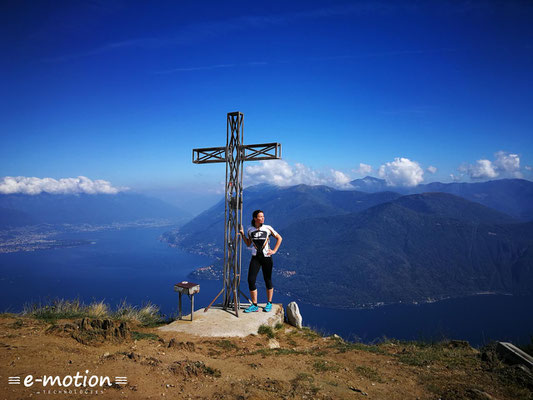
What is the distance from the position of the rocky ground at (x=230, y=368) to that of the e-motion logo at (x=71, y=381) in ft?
0.16

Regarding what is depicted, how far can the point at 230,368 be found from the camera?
5.77m

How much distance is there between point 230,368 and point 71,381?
8.81ft

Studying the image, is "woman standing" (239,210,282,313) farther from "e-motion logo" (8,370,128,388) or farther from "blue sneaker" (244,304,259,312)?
"e-motion logo" (8,370,128,388)

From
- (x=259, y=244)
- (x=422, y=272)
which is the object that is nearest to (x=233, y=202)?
(x=259, y=244)

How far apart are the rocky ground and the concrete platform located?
0.45 meters

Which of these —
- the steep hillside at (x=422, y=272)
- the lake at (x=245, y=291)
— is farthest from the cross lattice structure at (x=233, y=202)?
the steep hillside at (x=422, y=272)

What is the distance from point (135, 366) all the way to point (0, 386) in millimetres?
1786

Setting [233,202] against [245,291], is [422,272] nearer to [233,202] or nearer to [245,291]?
[245,291]

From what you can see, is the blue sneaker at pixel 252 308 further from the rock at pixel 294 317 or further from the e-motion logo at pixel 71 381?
the e-motion logo at pixel 71 381

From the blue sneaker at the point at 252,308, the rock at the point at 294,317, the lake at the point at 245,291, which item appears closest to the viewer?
the blue sneaker at the point at 252,308

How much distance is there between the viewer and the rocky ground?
4.60 meters

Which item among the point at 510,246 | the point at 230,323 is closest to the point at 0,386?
the point at 230,323

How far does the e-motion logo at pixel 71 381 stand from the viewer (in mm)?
4297

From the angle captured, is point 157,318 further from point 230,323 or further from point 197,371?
point 197,371
